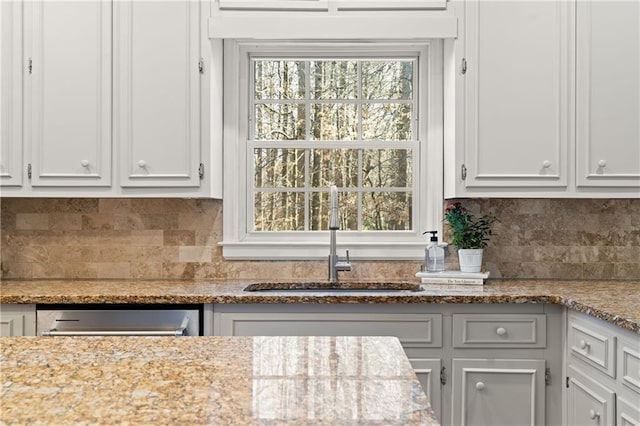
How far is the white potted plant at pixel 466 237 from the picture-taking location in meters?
2.93

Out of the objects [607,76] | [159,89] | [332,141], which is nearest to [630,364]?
[607,76]

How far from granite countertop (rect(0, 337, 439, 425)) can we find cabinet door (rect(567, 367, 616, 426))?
41.4 inches

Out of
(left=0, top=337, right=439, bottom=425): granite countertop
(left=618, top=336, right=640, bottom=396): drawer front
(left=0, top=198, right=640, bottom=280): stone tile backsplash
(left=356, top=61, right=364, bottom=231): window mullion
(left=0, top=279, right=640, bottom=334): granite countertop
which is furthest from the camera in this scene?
(left=356, top=61, right=364, bottom=231): window mullion

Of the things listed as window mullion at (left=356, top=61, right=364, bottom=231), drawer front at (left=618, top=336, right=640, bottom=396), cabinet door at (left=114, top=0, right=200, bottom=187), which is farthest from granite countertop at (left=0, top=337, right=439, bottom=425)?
window mullion at (left=356, top=61, right=364, bottom=231)

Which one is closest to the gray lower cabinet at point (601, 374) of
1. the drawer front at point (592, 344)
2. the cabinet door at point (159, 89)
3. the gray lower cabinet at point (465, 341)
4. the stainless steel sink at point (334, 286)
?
the drawer front at point (592, 344)

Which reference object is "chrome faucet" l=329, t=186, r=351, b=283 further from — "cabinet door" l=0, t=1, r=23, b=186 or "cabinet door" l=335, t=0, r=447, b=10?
"cabinet door" l=0, t=1, r=23, b=186

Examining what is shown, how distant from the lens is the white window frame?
10.2 ft

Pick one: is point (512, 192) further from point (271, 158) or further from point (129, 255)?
point (129, 255)

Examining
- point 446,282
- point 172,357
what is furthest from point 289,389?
point 446,282

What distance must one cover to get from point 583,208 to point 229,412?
8.79ft

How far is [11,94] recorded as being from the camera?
9.21 feet

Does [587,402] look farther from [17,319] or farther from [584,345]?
[17,319]

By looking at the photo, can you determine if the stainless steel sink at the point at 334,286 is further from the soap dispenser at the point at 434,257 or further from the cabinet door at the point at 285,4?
the cabinet door at the point at 285,4

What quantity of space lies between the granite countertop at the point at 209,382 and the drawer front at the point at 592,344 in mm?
994
